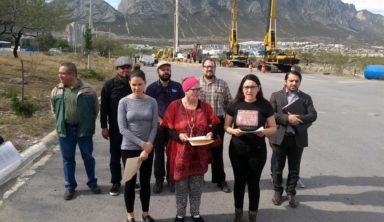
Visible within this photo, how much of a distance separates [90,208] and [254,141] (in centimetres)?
217

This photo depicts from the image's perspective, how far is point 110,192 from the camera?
239 inches

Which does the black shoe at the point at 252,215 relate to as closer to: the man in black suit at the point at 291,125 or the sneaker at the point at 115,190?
the man in black suit at the point at 291,125

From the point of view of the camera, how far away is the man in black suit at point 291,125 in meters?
5.61

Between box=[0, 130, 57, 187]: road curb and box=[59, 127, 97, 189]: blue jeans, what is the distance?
1100mm

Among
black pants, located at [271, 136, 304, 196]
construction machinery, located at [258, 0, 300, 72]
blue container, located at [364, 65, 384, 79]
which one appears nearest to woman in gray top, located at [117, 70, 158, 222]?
black pants, located at [271, 136, 304, 196]

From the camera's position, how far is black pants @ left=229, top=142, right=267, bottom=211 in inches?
195

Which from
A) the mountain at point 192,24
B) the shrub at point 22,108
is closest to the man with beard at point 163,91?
the shrub at point 22,108

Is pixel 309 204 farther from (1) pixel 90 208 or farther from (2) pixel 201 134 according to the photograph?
(1) pixel 90 208

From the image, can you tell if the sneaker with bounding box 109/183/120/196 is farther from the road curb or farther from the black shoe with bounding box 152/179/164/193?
the road curb

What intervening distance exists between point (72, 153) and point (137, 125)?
1415 millimetres

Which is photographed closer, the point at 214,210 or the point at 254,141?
the point at 254,141

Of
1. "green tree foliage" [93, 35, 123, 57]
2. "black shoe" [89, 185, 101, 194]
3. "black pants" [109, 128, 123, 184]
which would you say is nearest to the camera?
"black pants" [109, 128, 123, 184]

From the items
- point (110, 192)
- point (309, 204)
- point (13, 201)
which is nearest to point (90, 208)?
point (110, 192)

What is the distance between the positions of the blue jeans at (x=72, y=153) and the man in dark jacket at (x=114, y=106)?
284 mm
